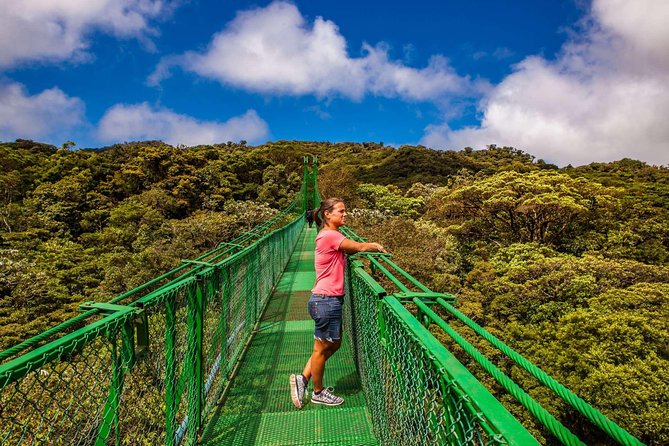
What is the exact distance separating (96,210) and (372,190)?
23.3m

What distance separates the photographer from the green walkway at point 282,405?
2059 mm

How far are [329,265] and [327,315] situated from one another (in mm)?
296

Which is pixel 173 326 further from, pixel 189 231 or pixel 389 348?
pixel 189 231

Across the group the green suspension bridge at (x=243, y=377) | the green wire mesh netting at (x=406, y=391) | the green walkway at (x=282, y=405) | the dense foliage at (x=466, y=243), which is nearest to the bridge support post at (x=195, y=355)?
the green suspension bridge at (x=243, y=377)

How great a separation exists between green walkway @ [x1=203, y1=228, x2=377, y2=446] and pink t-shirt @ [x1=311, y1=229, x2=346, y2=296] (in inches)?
31.3

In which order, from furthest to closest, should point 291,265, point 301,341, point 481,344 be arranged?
point 481,344
point 291,265
point 301,341

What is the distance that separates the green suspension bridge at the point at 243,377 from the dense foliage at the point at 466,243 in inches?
310

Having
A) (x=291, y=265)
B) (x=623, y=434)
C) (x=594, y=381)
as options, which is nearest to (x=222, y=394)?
(x=623, y=434)

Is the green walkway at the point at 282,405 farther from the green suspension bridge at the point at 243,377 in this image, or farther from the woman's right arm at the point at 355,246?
the woman's right arm at the point at 355,246

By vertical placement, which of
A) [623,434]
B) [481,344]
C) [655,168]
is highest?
[655,168]

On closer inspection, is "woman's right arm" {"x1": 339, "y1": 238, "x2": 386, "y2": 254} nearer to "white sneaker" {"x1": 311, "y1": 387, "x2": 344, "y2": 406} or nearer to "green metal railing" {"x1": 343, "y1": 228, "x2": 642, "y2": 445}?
"green metal railing" {"x1": 343, "y1": 228, "x2": 642, "y2": 445}

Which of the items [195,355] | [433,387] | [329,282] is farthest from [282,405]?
[433,387]

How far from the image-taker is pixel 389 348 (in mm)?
1543

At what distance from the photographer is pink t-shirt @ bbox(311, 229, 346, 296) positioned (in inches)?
82.6
